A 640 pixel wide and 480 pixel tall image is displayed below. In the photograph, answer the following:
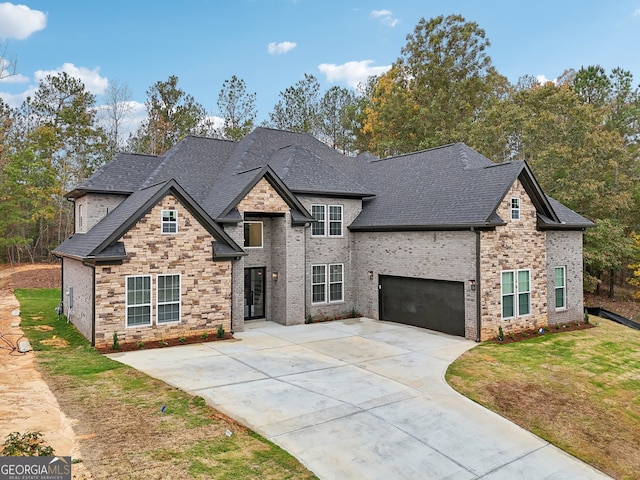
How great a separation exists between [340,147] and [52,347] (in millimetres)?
40199

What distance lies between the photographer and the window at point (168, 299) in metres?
13.8

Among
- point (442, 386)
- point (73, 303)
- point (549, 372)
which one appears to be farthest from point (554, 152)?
point (73, 303)

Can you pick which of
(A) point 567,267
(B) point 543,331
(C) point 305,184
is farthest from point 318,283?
(A) point 567,267

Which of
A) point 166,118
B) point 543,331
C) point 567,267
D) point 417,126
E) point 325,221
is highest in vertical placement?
point 166,118

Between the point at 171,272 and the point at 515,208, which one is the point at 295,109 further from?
the point at 171,272

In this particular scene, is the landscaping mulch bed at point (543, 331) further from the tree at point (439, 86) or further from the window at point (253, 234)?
the tree at point (439, 86)

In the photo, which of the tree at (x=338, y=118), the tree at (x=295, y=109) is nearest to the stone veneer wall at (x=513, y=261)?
the tree at (x=295, y=109)

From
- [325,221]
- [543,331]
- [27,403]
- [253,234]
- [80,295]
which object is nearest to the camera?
[27,403]

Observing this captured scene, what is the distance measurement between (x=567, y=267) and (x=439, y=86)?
2588cm

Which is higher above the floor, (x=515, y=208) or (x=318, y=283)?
(x=515, y=208)

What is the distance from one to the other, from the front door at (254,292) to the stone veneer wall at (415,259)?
4.44 meters

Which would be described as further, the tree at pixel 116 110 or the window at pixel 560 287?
the tree at pixel 116 110

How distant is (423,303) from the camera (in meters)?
16.8

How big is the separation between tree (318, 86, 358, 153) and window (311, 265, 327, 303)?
102 ft
